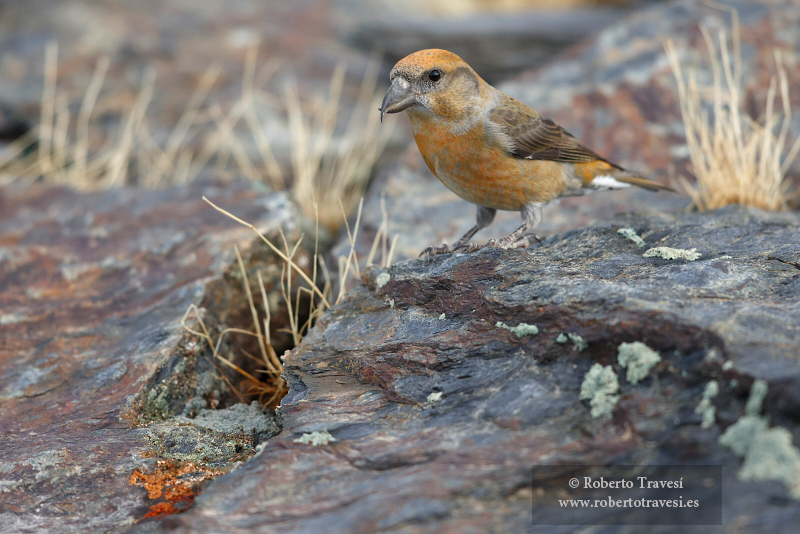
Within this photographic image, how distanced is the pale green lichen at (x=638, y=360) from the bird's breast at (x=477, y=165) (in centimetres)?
185

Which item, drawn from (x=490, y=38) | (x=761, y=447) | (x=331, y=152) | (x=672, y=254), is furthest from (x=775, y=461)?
(x=490, y=38)

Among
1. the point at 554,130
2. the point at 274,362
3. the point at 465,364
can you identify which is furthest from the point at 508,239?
the point at 274,362

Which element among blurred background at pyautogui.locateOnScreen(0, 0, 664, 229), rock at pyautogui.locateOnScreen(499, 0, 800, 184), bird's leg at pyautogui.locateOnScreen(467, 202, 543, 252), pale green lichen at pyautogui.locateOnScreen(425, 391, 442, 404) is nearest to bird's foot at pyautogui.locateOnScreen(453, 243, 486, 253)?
bird's leg at pyautogui.locateOnScreen(467, 202, 543, 252)

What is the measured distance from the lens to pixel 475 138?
13.1 ft

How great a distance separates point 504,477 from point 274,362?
84.2 inches

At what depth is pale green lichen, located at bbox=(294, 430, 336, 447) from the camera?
2670 millimetres

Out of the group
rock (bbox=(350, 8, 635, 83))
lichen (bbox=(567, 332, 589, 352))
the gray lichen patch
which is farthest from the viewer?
rock (bbox=(350, 8, 635, 83))

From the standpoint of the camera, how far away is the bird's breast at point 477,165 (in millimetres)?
3965

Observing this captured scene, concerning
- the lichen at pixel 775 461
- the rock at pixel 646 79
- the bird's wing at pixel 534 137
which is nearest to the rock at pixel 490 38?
the rock at pixel 646 79

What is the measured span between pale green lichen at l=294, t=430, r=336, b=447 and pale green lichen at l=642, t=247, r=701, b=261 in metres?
1.93

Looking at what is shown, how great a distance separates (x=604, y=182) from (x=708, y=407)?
296 centimetres

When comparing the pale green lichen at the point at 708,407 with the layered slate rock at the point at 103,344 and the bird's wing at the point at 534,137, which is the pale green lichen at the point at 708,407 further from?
the bird's wing at the point at 534,137

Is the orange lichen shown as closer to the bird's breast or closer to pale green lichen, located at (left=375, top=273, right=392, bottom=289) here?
pale green lichen, located at (left=375, top=273, right=392, bottom=289)

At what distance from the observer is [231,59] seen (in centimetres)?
891
